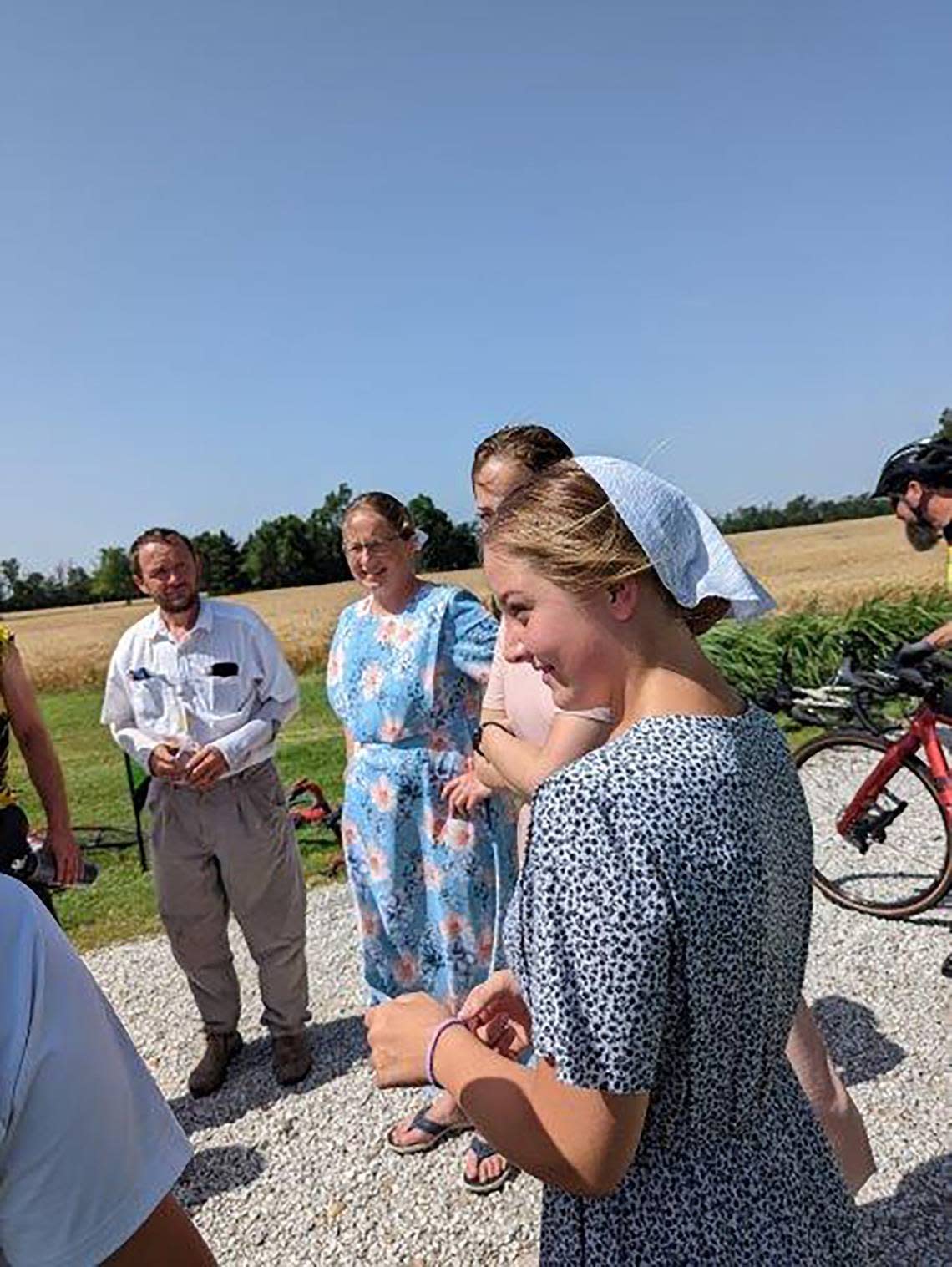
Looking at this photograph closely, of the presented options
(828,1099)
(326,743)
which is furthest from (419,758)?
(326,743)

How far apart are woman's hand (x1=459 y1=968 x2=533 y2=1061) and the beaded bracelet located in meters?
0.21

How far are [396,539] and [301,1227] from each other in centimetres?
233

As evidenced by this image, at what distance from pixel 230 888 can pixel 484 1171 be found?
146 centimetres

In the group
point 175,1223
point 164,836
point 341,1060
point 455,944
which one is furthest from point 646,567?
point 341,1060

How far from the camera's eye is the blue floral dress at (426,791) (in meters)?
3.31

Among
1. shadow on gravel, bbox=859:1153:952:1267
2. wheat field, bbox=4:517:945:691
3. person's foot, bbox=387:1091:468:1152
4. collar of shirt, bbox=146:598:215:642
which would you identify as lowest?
wheat field, bbox=4:517:945:691

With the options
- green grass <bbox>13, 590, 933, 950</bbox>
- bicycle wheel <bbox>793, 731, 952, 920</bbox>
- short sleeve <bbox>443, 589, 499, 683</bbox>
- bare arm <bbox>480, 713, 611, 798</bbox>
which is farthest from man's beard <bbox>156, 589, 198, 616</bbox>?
bicycle wheel <bbox>793, 731, 952, 920</bbox>

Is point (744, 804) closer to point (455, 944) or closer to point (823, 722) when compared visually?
point (455, 944)

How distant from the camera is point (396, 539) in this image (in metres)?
3.40

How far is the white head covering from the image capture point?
4.10ft

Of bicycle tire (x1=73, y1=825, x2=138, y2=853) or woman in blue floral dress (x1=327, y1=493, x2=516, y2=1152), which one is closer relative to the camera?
woman in blue floral dress (x1=327, y1=493, x2=516, y2=1152)

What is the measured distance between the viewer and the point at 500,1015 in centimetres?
158

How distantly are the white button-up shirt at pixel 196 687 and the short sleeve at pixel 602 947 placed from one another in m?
2.79

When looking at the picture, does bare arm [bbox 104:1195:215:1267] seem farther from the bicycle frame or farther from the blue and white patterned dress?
the bicycle frame
